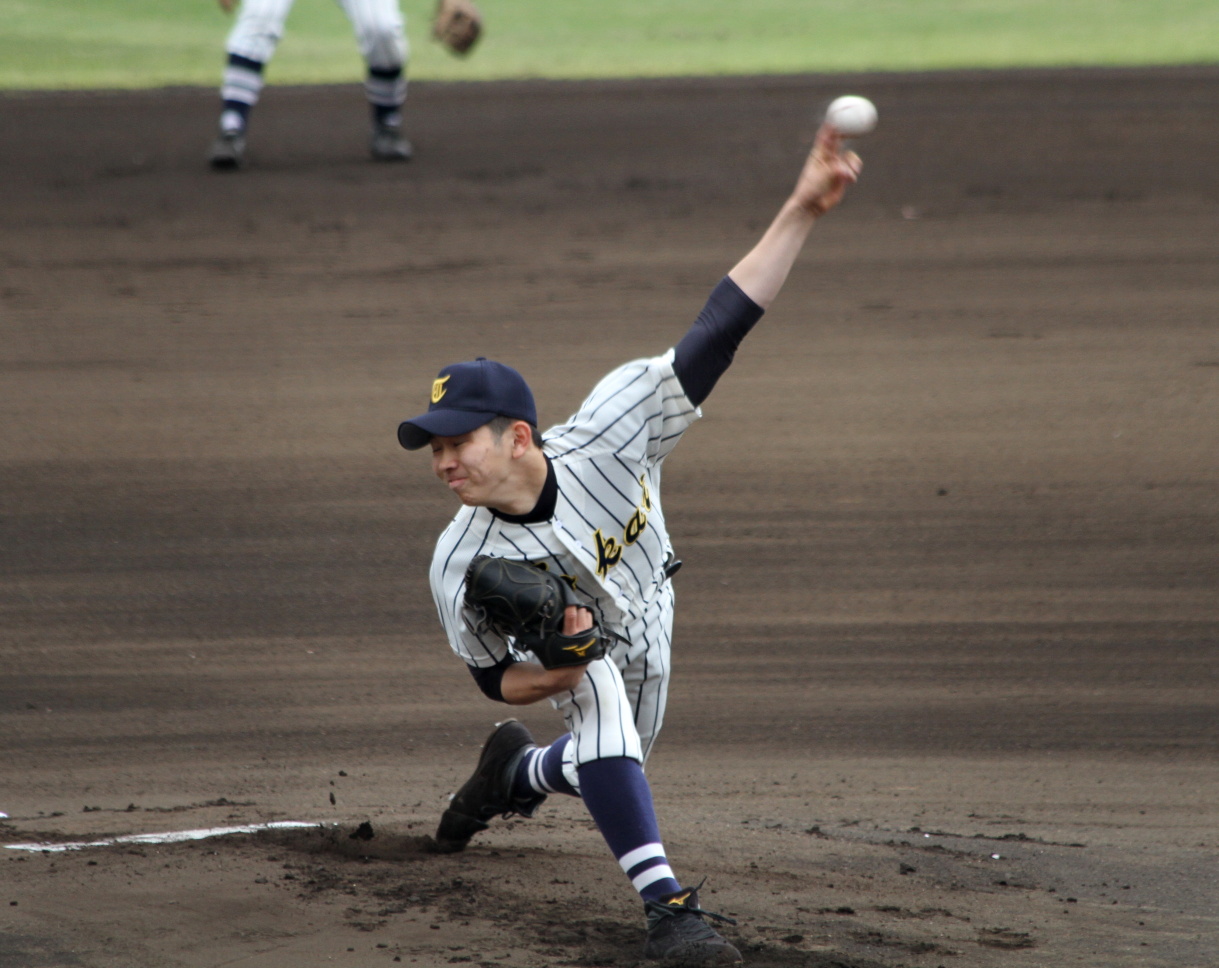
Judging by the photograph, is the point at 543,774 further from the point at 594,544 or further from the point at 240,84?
the point at 240,84

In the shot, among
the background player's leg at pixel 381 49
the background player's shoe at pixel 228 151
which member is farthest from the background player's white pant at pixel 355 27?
the background player's shoe at pixel 228 151

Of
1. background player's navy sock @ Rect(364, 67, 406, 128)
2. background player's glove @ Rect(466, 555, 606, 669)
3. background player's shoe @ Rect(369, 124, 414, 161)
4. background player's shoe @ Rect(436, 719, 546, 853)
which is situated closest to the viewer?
background player's glove @ Rect(466, 555, 606, 669)

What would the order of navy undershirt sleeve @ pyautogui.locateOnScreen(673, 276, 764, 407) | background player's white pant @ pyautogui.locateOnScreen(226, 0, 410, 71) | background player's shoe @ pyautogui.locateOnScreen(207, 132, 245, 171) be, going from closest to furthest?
navy undershirt sleeve @ pyautogui.locateOnScreen(673, 276, 764, 407) < background player's white pant @ pyautogui.locateOnScreen(226, 0, 410, 71) < background player's shoe @ pyautogui.locateOnScreen(207, 132, 245, 171)

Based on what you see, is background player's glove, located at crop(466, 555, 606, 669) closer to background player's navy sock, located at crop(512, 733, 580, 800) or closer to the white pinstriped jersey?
the white pinstriped jersey

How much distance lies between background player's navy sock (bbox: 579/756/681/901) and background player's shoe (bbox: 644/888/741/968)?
0.03m

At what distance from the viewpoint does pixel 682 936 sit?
116 inches

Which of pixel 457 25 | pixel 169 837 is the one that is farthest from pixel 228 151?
pixel 169 837

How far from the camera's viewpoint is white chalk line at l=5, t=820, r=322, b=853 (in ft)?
12.0

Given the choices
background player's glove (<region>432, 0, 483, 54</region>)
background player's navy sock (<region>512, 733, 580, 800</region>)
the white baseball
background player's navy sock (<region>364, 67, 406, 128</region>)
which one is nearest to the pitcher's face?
background player's navy sock (<region>512, 733, 580, 800</region>)

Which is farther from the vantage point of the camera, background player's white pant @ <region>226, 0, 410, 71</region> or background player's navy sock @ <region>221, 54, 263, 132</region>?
background player's white pant @ <region>226, 0, 410, 71</region>

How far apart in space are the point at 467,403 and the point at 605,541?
17.0 inches

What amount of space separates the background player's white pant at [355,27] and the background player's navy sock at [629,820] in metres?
8.71

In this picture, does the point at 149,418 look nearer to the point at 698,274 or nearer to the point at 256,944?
the point at 698,274

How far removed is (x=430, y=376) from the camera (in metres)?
7.78
